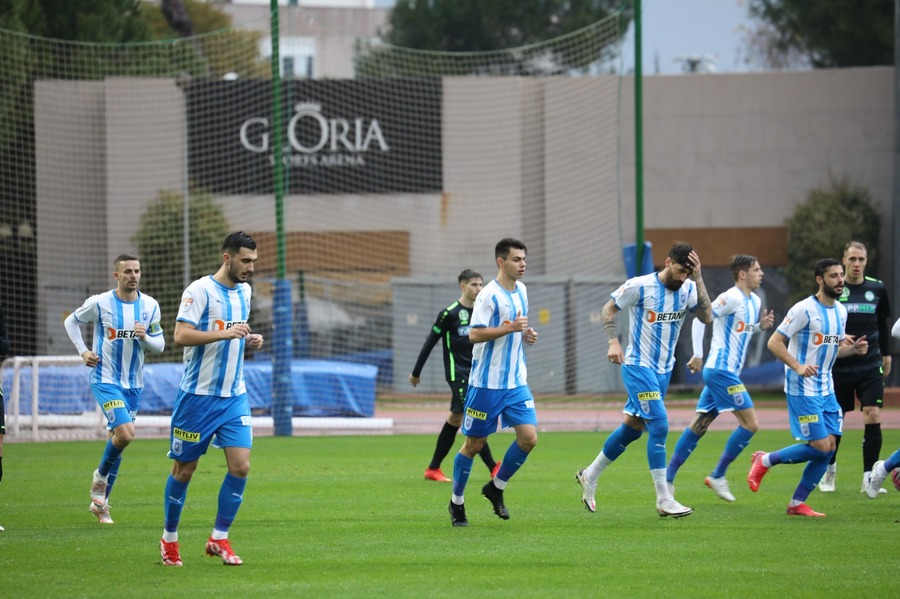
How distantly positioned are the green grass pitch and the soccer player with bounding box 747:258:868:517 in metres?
0.48

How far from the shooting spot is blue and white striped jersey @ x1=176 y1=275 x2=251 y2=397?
7.98 meters

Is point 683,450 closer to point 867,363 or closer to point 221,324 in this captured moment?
point 867,363

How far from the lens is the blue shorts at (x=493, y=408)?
9672 mm

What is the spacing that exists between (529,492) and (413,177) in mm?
19076

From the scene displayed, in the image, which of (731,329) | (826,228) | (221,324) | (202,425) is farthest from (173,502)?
(826,228)

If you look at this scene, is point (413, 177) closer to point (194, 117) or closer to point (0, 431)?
point (194, 117)

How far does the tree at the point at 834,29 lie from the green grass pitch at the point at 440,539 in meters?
24.9

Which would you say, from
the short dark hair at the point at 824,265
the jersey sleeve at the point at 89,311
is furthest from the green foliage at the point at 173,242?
the short dark hair at the point at 824,265

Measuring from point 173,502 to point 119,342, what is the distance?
10.8 ft

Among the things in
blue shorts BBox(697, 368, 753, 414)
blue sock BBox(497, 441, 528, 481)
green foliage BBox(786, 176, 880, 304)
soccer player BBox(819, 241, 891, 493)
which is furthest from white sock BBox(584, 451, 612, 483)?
green foliage BBox(786, 176, 880, 304)

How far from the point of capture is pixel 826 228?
29016 millimetres

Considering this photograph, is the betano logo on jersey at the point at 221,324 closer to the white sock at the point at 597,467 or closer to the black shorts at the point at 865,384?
the white sock at the point at 597,467

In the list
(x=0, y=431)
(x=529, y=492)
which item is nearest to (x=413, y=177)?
(x=529, y=492)

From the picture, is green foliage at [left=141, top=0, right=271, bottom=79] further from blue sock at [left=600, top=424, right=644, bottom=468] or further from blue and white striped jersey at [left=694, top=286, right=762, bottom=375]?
blue sock at [left=600, top=424, right=644, bottom=468]
